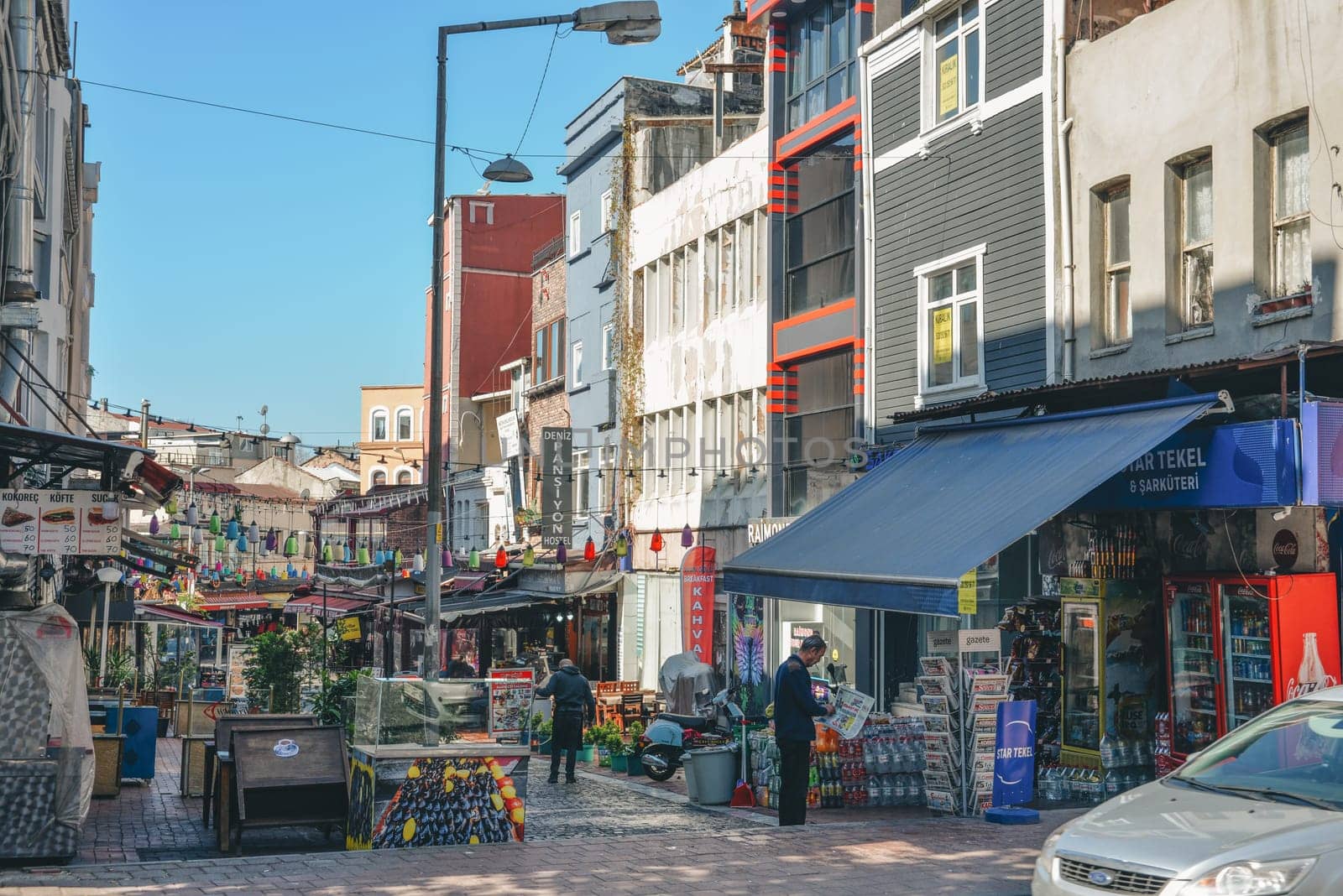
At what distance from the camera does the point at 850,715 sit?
560 inches

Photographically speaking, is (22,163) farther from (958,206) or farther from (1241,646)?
(1241,646)

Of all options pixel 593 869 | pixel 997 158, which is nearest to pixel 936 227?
pixel 997 158

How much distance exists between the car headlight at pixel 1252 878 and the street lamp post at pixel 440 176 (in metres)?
13.1

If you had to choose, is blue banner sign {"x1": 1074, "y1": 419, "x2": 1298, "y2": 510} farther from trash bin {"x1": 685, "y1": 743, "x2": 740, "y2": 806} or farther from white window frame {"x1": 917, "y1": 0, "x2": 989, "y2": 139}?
white window frame {"x1": 917, "y1": 0, "x2": 989, "y2": 139}

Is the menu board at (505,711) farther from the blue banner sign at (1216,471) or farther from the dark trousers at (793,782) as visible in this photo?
the blue banner sign at (1216,471)

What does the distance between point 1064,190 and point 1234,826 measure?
11.8 meters

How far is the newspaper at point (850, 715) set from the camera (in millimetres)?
14133

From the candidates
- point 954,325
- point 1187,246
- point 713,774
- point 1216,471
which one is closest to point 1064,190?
point 1187,246

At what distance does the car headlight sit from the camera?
6559 millimetres

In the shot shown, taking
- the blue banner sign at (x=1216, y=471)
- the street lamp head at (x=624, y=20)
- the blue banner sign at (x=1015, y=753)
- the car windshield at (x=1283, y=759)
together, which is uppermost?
the street lamp head at (x=624, y=20)

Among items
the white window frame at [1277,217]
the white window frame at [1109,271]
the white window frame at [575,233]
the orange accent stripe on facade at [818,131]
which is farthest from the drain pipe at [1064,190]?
the white window frame at [575,233]

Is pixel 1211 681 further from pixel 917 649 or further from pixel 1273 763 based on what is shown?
pixel 917 649

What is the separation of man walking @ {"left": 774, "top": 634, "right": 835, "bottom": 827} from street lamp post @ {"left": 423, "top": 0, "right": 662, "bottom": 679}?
6.83 metres

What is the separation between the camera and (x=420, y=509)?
60.2 meters
